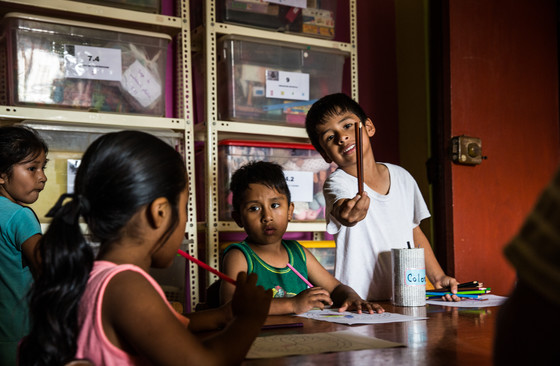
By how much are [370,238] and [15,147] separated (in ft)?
3.60

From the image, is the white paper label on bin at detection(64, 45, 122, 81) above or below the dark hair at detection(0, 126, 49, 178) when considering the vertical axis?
above

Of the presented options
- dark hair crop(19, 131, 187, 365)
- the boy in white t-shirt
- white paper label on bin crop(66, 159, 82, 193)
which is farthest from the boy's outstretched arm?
white paper label on bin crop(66, 159, 82, 193)

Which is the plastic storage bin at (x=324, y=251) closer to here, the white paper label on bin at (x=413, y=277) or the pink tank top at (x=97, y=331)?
the white paper label on bin at (x=413, y=277)

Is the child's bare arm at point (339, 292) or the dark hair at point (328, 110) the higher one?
the dark hair at point (328, 110)

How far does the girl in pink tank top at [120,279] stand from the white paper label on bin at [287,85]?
4.43 feet

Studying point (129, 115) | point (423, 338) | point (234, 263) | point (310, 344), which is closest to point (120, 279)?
point (310, 344)

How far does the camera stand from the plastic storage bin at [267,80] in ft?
6.80

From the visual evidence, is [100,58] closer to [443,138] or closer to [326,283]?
[326,283]

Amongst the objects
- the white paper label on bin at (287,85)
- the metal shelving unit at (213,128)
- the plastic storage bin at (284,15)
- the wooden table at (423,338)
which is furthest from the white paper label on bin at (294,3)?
the wooden table at (423,338)

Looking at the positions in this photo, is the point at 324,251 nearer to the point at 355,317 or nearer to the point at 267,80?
the point at 267,80

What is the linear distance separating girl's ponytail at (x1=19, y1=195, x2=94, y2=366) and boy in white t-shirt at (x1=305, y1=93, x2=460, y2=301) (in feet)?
2.86

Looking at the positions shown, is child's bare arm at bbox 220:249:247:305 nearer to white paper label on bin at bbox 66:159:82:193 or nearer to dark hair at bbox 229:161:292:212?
dark hair at bbox 229:161:292:212

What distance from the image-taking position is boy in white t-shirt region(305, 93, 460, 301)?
157 centimetres

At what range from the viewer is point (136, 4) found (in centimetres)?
196
